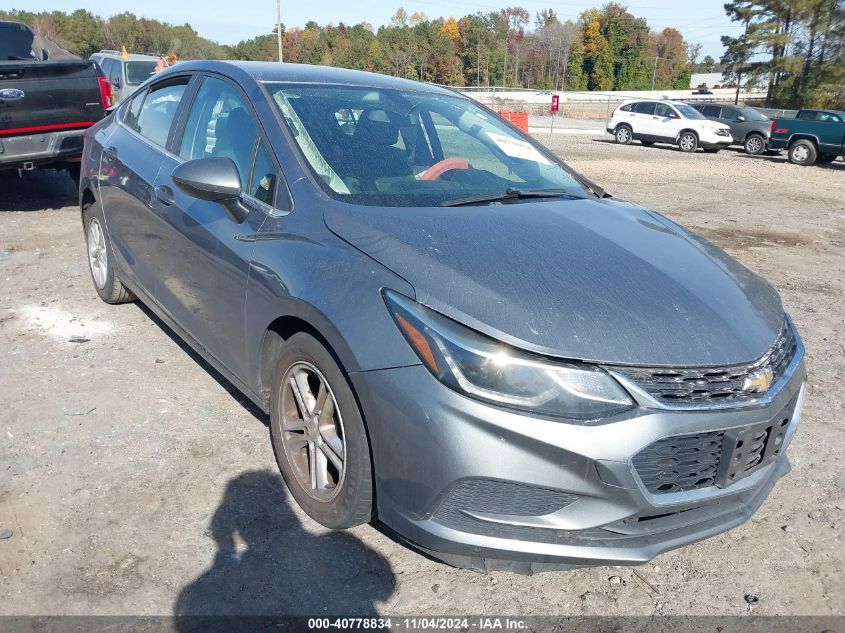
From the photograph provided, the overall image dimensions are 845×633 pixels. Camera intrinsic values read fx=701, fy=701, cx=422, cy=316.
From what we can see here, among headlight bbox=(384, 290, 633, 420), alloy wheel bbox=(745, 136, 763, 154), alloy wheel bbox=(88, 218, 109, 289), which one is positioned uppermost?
headlight bbox=(384, 290, 633, 420)

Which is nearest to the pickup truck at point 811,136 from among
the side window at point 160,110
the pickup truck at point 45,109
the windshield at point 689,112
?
the windshield at point 689,112

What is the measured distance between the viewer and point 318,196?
277 centimetres

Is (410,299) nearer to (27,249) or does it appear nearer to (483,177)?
(483,177)

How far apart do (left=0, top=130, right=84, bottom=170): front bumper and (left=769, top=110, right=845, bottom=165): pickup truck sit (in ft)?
61.2

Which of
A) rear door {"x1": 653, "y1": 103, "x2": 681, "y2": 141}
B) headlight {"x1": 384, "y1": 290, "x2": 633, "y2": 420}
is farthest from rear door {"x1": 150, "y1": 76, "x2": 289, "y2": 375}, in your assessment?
rear door {"x1": 653, "y1": 103, "x2": 681, "y2": 141}

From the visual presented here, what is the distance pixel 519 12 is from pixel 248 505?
11787cm

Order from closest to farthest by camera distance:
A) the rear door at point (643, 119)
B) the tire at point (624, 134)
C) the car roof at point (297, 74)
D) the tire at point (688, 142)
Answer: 1. the car roof at point (297, 74)
2. the tire at point (688, 142)
3. the rear door at point (643, 119)
4. the tire at point (624, 134)

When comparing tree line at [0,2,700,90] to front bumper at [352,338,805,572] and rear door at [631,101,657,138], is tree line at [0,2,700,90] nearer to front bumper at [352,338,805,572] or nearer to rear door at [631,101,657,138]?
rear door at [631,101,657,138]

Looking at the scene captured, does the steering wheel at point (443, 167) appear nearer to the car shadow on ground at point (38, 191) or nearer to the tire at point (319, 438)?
the tire at point (319, 438)

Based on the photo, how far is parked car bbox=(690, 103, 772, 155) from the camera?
22672mm

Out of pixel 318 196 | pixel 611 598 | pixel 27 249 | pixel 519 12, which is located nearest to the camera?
pixel 611 598

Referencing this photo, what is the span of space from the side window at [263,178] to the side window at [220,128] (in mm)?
49

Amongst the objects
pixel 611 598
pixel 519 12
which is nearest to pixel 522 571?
pixel 611 598

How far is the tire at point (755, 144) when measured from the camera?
2269 centimetres
